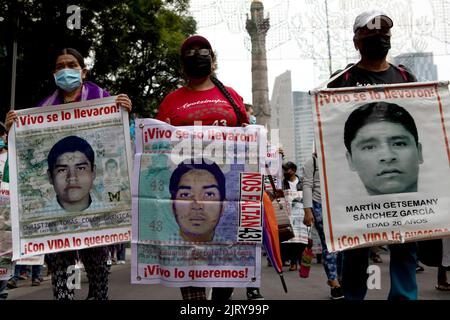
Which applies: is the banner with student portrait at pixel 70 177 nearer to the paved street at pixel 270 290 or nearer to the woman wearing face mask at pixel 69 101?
the woman wearing face mask at pixel 69 101

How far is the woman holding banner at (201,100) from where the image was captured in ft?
13.8

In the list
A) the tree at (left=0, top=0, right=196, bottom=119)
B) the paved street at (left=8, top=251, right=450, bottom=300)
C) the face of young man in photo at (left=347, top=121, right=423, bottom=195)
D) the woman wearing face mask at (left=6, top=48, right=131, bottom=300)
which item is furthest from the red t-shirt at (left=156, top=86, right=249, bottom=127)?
the paved street at (left=8, top=251, right=450, bottom=300)

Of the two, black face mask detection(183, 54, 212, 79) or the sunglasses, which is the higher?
the sunglasses

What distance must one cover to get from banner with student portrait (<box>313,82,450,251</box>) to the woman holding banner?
2.00 ft

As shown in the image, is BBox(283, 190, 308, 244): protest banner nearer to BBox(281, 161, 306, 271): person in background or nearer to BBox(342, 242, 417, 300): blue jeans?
BBox(281, 161, 306, 271): person in background

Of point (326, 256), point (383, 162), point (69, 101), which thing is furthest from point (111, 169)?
point (326, 256)

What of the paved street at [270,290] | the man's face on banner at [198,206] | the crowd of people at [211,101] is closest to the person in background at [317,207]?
the paved street at [270,290]

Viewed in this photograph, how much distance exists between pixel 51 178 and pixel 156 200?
0.92 meters

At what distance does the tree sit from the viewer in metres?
14.3

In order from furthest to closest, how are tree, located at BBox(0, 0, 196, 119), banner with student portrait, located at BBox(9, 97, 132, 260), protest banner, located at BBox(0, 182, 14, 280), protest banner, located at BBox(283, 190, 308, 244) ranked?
1. tree, located at BBox(0, 0, 196, 119)
2. protest banner, located at BBox(283, 190, 308, 244)
3. protest banner, located at BBox(0, 182, 14, 280)
4. banner with student portrait, located at BBox(9, 97, 132, 260)

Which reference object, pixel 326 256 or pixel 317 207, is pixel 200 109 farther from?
pixel 326 256

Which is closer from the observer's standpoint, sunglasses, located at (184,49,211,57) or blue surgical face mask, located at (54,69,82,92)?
sunglasses, located at (184,49,211,57)
